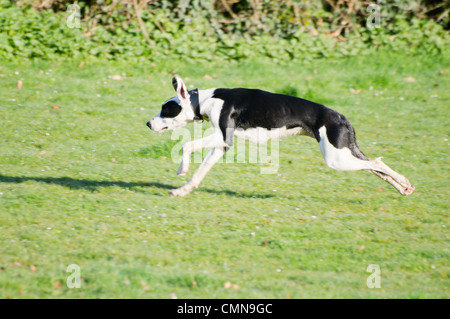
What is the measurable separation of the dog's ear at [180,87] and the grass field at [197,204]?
3.67 feet

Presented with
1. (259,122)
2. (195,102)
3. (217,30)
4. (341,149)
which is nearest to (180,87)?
(195,102)

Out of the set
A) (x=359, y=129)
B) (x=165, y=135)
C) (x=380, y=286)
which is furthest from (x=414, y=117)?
(x=380, y=286)

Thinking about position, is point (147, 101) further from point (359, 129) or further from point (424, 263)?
point (424, 263)

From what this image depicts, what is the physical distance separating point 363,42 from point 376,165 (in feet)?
21.5

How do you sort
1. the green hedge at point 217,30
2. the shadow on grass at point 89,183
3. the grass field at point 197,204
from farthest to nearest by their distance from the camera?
the green hedge at point 217,30 < the shadow on grass at point 89,183 < the grass field at point 197,204

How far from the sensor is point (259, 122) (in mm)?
5715

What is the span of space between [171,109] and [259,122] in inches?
37.9

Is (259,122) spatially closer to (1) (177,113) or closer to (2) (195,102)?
(2) (195,102)

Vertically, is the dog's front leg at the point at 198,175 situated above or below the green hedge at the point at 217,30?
below

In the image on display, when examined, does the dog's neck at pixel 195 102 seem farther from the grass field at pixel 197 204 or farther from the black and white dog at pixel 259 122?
the grass field at pixel 197 204

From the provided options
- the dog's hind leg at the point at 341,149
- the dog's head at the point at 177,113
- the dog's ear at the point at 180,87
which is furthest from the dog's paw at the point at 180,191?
the dog's hind leg at the point at 341,149

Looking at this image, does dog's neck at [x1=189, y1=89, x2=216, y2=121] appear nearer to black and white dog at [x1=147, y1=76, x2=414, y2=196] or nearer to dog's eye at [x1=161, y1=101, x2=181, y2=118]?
black and white dog at [x1=147, y1=76, x2=414, y2=196]

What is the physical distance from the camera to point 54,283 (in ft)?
13.6

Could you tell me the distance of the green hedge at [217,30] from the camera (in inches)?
414
